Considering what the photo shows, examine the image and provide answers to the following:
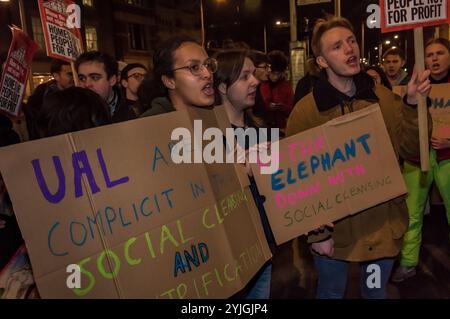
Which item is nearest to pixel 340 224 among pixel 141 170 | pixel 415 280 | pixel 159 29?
pixel 141 170

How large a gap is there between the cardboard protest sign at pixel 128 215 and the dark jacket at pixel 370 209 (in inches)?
28.4

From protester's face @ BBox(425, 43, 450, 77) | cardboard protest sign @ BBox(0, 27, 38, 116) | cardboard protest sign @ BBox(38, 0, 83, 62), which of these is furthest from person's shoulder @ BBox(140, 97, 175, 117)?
protester's face @ BBox(425, 43, 450, 77)

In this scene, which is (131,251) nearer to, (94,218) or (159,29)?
(94,218)

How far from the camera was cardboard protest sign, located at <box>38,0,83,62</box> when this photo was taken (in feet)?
12.7

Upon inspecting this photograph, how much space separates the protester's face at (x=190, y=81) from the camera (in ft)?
7.17

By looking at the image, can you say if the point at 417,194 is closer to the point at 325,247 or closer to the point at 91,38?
the point at 325,247

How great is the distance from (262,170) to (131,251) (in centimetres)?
83

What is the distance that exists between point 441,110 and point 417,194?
0.74 m

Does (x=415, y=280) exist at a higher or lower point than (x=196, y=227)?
lower

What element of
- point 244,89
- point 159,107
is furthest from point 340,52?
point 159,107

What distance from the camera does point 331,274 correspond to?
8.38 feet

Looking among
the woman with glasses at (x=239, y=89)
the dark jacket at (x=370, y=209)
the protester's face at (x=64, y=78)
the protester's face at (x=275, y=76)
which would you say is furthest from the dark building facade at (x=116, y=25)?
the dark jacket at (x=370, y=209)

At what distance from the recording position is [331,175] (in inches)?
90.6

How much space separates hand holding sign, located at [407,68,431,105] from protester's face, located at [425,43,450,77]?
6.80ft
